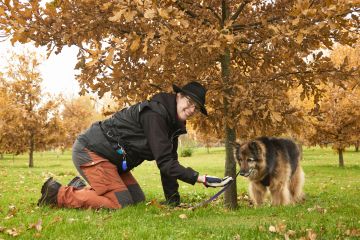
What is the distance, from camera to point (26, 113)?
24781 millimetres

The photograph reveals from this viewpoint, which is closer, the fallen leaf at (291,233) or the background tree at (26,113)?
the fallen leaf at (291,233)

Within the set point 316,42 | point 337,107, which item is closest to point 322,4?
point 316,42

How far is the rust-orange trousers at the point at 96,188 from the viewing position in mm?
5582

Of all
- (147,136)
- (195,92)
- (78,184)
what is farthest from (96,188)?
(195,92)

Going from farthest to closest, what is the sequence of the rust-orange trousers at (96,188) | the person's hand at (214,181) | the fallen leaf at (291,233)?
the rust-orange trousers at (96,188)
the person's hand at (214,181)
the fallen leaf at (291,233)

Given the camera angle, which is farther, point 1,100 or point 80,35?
point 1,100

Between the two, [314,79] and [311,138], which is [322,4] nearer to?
[314,79]

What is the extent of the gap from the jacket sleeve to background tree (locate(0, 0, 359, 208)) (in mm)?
763

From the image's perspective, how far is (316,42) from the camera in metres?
5.41

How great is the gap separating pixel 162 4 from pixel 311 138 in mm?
15290

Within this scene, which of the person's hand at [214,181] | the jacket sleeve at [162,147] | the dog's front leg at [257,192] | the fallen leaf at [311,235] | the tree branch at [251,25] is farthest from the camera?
the dog's front leg at [257,192]

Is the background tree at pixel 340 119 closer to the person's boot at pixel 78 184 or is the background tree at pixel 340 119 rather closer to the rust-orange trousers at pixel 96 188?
the person's boot at pixel 78 184

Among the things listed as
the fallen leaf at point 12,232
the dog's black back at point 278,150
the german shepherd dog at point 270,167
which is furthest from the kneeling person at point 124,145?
the dog's black back at point 278,150

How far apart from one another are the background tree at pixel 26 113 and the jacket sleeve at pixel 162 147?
2188 centimetres
